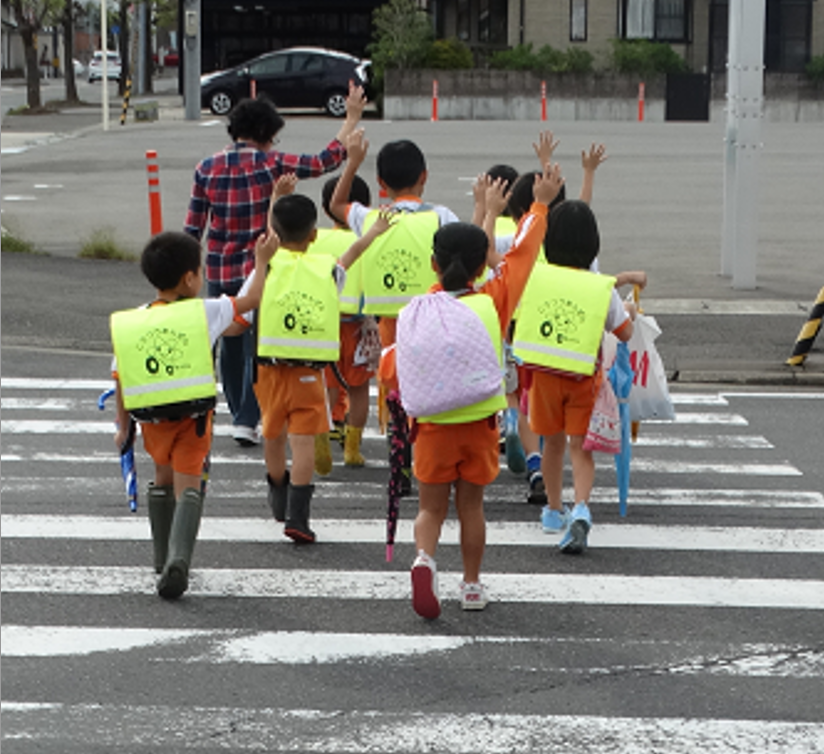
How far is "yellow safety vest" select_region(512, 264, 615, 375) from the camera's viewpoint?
270 inches

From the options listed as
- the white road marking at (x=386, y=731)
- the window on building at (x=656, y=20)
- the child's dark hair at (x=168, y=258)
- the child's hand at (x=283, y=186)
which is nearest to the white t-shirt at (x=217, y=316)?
the child's dark hair at (x=168, y=258)

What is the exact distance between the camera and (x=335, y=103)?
139 feet

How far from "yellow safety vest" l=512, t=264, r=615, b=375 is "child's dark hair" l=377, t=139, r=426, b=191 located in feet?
2.99

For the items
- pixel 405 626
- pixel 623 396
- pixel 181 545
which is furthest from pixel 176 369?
pixel 623 396

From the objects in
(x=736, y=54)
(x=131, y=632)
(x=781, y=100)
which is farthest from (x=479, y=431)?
(x=781, y=100)

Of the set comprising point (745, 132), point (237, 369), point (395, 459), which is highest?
point (745, 132)

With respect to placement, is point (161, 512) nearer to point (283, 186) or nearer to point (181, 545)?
point (181, 545)

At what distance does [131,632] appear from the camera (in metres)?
5.94

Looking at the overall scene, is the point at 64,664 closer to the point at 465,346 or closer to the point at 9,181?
the point at 465,346

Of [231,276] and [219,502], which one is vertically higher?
[231,276]

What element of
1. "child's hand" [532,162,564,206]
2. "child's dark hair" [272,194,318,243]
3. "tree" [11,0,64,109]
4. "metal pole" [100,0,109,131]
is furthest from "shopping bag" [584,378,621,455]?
"tree" [11,0,64,109]

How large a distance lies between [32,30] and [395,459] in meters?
39.7

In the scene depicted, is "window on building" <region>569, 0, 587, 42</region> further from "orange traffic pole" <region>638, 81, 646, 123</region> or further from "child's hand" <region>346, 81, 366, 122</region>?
"child's hand" <region>346, 81, 366, 122</region>

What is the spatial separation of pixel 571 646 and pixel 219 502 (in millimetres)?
2837
